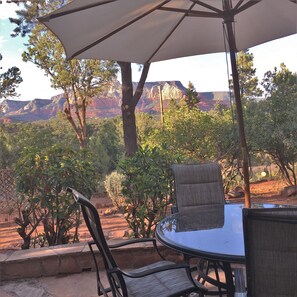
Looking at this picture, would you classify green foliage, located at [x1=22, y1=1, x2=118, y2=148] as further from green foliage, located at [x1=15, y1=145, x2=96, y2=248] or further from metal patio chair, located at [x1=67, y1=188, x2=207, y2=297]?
metal patio chair, located at [x1=67, y1=188, x2=207, y2=297]

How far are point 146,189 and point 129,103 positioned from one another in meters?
3.87

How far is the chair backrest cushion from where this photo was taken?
114 inches

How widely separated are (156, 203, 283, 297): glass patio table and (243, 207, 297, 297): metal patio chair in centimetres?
33

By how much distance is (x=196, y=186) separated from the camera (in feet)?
9.59

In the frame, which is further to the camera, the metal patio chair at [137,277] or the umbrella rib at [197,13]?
the umbrella rib at [197,13]

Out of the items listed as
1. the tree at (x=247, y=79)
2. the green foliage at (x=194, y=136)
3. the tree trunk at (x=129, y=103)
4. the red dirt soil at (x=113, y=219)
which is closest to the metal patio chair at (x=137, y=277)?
the tree at (x=247, y=79)

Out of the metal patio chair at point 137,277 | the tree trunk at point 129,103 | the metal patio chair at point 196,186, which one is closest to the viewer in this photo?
the metal patio chair at point 137,277

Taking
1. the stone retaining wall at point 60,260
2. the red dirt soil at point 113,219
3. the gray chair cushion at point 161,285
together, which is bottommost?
the red dirt soil at point 113,219

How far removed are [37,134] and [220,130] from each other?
6708 mm

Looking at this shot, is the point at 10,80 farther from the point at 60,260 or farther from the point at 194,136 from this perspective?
Result: the point at 60,260

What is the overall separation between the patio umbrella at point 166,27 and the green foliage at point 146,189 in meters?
0.83

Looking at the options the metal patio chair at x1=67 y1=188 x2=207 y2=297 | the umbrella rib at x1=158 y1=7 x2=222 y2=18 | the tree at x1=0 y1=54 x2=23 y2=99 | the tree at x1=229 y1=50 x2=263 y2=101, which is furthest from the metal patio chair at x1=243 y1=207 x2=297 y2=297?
the tree at x1=0 y1=54 x2=23 y2=99

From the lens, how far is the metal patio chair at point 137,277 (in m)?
1.59

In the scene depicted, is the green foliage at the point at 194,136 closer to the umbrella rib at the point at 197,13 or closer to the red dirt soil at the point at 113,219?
the red dirt soil at the point at 113,219
